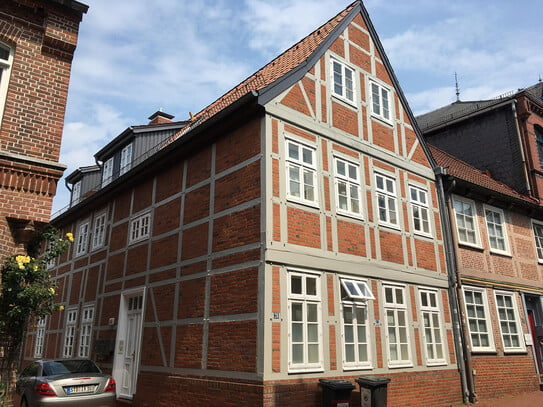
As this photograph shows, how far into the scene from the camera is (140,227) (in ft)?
45.2

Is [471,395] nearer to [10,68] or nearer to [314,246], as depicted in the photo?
[314,246]

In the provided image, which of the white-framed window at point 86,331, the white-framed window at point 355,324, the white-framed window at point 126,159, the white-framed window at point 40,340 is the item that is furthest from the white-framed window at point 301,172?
the white-framed window at point 40,340

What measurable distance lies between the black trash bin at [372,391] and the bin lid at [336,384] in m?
0.55

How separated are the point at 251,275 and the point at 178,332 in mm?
2854

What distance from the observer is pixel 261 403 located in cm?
789

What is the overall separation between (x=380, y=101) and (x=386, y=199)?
2959 mm

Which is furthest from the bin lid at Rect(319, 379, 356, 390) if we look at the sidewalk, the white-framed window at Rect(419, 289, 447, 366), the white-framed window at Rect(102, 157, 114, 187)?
the white-framed window at Rect(102, 157, 114, 187)

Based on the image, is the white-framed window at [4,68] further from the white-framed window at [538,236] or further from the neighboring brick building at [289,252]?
the white-framed window at [538,236]

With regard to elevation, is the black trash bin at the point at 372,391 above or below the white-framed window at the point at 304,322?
below

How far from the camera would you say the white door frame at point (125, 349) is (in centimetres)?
1214

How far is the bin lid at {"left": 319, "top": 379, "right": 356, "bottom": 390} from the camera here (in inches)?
330

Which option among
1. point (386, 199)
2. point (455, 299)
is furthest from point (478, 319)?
point (386, 199)

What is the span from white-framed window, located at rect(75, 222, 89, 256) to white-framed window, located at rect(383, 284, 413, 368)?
1136cm

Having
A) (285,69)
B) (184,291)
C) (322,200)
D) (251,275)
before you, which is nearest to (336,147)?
(322,200)
